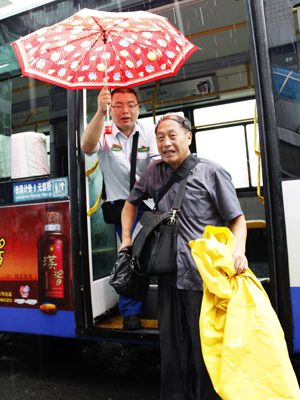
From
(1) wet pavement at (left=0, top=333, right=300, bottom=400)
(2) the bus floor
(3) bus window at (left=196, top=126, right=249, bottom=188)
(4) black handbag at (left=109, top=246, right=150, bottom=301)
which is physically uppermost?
(3) bus window at (left=196, top=126, right=249, bottom=188)

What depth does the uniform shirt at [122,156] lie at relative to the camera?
2729 millimetres

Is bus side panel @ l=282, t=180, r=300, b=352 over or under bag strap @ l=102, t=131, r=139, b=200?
under

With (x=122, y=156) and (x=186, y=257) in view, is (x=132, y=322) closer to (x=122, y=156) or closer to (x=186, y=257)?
(x=186, y=257)

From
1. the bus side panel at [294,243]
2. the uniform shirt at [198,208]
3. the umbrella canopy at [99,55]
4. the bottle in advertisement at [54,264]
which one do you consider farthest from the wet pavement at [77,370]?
the umbrella canopy at [99,55]

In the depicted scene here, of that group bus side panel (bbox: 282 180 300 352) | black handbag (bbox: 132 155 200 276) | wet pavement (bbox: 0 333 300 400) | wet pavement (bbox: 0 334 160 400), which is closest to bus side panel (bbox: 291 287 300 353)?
bus side panel (bbox: 282 180 300 352)

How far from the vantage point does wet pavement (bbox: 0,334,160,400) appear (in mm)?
2701

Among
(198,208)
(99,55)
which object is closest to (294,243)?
(198,208)

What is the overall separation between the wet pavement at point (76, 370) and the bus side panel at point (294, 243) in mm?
1213

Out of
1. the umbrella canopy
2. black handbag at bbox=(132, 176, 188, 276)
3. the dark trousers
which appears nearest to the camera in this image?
black handbag at bbox=(132, 176, 188, 276)

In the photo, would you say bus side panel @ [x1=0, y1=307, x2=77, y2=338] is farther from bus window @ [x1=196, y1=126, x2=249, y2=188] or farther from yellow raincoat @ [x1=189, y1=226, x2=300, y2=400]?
bus window @ [x1=196, y1=126, x2=249, y2=188]

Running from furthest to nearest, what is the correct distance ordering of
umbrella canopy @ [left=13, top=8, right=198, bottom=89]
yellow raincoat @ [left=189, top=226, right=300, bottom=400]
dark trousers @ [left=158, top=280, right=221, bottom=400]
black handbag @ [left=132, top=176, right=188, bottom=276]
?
umbrella canopy @ [left=13, top=8, right=198, bottom=89] → dark trousers @ [left=158, top=280, right=221, bottom=400] → black handbag @ [left=132, top=176, right=188, bottom=276] → yellow raincoat @ [left=189, top=226, right=300, bottom=400]

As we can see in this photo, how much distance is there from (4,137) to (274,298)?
2592mm

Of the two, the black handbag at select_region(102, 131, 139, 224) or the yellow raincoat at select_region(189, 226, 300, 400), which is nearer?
the yellow raincoat at select_region(189, 226, 300, 400)

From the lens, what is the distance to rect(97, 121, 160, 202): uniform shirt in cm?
273
